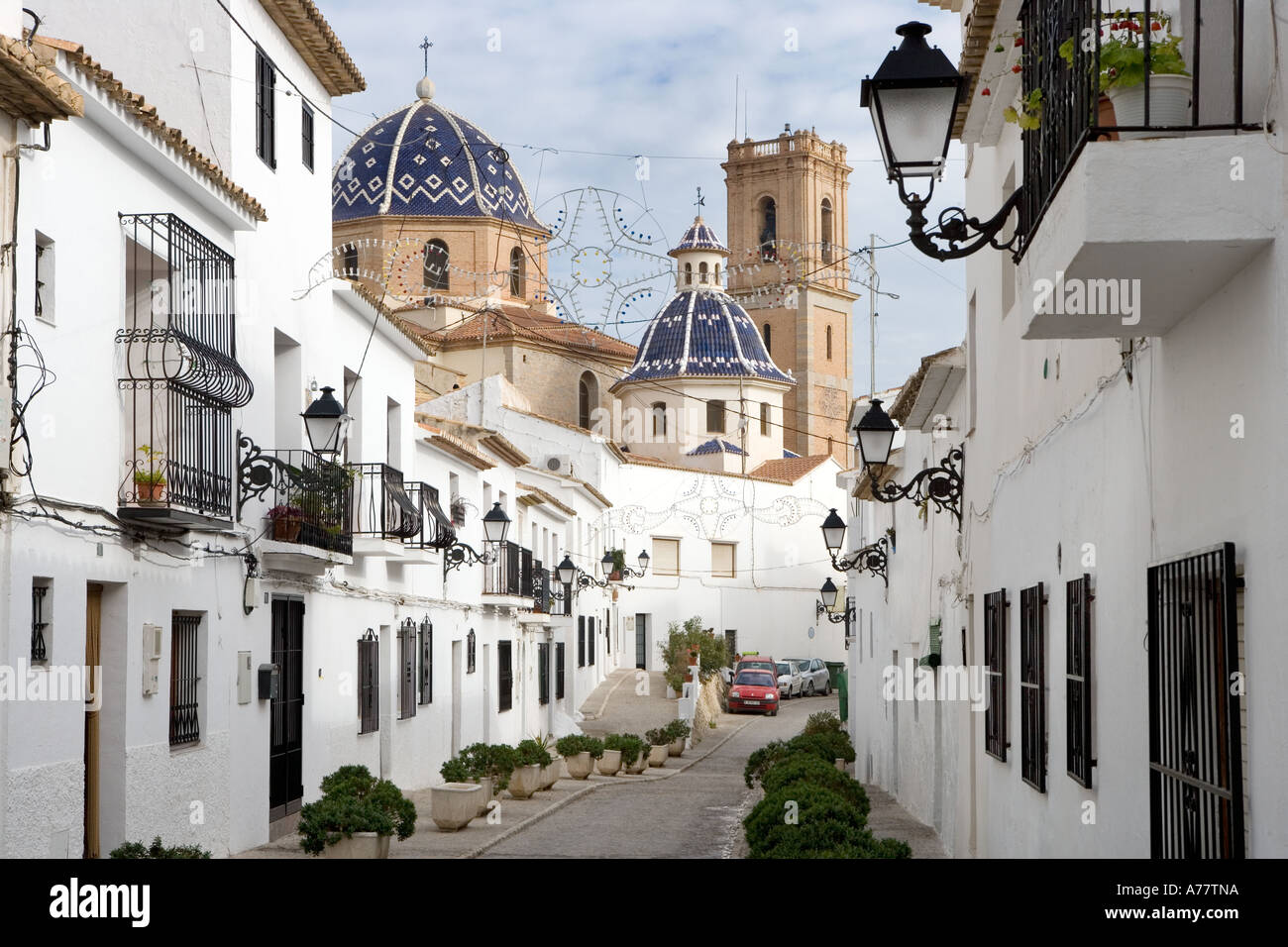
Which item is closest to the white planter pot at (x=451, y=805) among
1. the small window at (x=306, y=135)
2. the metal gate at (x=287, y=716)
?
the metal gate at (x=287, y=716)

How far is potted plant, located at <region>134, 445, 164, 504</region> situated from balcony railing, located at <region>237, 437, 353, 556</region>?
220 cm

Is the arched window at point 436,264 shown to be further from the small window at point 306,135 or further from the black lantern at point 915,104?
the black lantern at point 915,104

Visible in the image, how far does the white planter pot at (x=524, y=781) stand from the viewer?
1991 cm

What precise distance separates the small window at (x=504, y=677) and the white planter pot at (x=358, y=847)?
571 inches

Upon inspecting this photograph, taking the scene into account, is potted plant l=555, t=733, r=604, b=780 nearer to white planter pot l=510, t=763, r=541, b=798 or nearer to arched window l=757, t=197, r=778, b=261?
white planter pot l=510, t=763, r=541, b=798

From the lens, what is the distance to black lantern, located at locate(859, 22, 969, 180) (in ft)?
18.2

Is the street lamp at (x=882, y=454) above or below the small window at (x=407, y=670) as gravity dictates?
above

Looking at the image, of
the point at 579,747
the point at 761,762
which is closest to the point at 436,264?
the point at 579,747

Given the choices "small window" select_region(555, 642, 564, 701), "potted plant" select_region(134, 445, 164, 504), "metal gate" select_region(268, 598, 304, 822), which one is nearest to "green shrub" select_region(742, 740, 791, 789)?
"metal gate" select_region(268, 598, 304, 822)

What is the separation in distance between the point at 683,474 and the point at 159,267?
135 ft

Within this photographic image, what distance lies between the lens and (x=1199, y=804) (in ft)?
16.3
